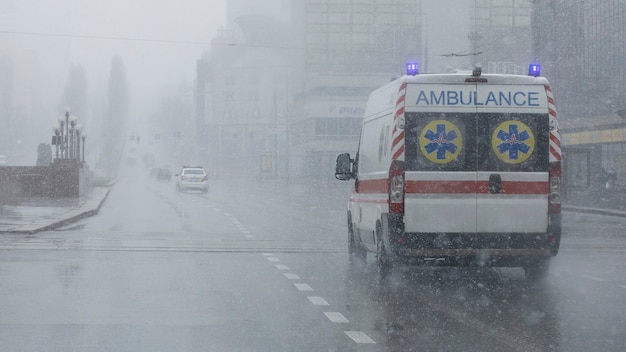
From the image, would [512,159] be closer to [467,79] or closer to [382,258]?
[467,79]

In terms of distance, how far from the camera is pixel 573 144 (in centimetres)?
6738

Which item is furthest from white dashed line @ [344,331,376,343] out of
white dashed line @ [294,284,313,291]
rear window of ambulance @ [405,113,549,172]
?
rear window of ambulance @ [405,113,549,172]

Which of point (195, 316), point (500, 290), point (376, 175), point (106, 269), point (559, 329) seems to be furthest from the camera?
point (106, 269)

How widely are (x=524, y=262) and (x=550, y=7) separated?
219 feet

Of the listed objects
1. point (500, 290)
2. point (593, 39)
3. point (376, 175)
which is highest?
point (593, 39)

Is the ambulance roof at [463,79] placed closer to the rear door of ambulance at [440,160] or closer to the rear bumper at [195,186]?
the rear door of ambulance at [440,160]

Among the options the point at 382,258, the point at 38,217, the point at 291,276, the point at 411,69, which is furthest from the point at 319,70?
the point at 382,258

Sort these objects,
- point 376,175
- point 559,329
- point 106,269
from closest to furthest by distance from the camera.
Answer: point 559,329 < point 376,175 < point 106,269

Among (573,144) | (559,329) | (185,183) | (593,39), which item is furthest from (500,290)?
(593,39)

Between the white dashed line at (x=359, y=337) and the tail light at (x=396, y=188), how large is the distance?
11.3ft

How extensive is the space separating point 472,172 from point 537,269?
5.13ft

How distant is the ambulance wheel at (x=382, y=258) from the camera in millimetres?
12318

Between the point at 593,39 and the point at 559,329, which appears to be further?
the point at 593,39

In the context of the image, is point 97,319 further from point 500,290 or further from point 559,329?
point 500,290
